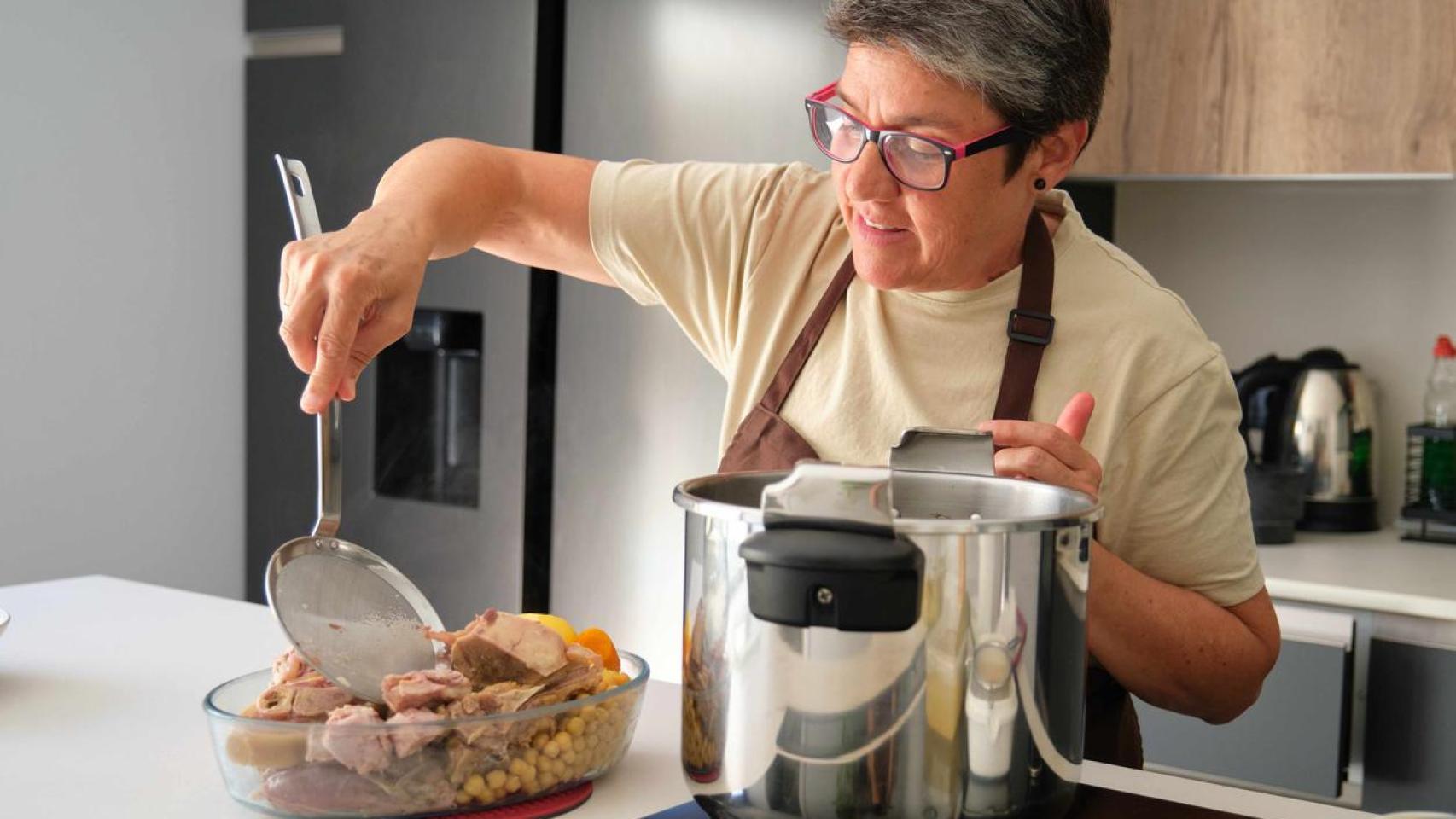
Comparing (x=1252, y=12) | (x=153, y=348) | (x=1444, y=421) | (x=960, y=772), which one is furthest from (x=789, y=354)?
(x=153, y=348)

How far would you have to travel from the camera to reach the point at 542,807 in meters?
0.87

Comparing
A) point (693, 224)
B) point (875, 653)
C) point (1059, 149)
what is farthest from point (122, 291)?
point (875, 653)

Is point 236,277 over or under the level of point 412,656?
over

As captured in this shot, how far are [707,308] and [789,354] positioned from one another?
0.37 feet

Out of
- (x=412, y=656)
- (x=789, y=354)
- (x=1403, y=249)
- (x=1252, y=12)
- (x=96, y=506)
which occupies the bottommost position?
(x=96, y=506)

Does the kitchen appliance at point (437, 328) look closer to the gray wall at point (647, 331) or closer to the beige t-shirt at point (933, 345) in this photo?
the gray wall at point (647, 331)

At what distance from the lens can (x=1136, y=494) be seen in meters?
1.26

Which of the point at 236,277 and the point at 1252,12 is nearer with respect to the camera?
the point at 1252,12

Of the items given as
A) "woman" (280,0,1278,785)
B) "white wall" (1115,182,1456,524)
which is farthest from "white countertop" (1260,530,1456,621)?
"woman" (280,0,1278,785)

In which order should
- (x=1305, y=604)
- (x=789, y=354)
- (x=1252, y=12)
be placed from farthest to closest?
(x=1252, y=12)
(x=1305, y=604)
(x=789, y=354)

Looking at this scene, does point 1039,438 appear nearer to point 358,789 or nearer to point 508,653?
point 508,653

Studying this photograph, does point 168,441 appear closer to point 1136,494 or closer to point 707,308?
point 707,308

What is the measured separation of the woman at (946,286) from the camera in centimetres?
118

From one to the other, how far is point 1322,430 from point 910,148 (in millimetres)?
1360
